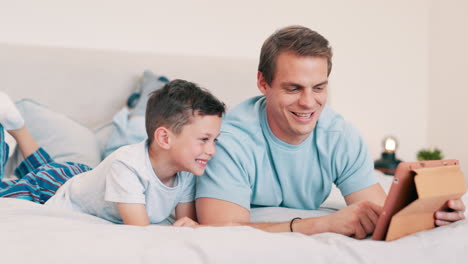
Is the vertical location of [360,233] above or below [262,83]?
below

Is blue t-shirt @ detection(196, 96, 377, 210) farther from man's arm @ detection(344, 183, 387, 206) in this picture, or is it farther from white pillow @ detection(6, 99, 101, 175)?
white pillow @ detection(6, 99, 101, 175)

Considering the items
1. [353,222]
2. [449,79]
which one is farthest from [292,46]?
[449,79]

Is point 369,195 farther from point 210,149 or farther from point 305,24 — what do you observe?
point 305,24

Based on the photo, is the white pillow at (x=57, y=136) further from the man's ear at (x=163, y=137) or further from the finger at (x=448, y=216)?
the finger at (x=448, y=216)

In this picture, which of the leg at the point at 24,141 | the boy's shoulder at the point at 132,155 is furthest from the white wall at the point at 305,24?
the boy's shoulder at the point at 132,155

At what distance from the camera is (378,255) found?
1006 millimetres

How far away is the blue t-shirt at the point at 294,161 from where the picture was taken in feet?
5.07

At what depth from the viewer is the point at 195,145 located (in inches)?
57.5

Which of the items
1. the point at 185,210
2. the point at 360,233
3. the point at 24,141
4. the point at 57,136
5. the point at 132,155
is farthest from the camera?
the point at 57,136

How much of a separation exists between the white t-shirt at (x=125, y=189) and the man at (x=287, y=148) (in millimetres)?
81

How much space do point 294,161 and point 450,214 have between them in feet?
1.74

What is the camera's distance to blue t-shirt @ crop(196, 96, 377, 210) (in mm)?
1545

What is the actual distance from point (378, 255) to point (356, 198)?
59 cm

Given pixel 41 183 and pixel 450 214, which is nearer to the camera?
pixel 450 214
